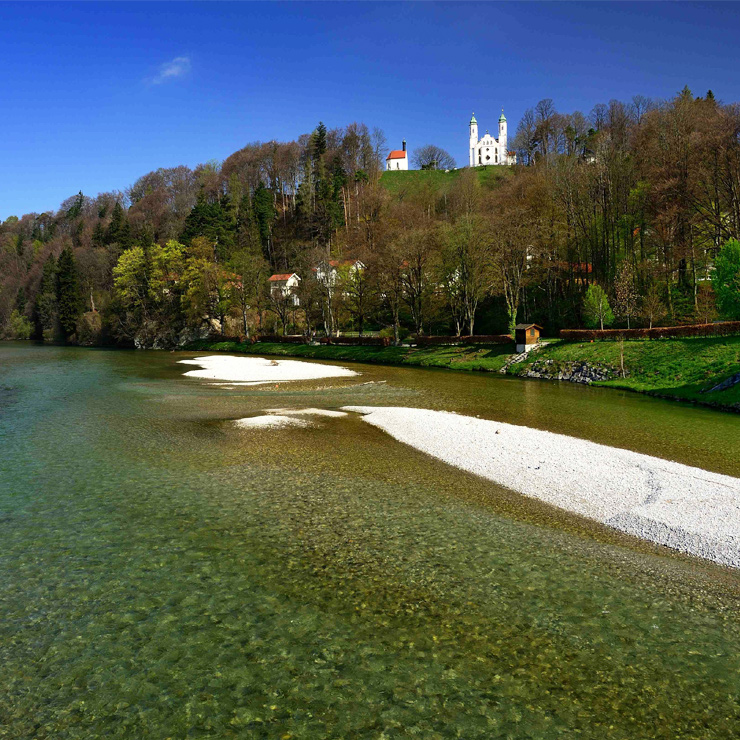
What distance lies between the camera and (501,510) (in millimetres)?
13617

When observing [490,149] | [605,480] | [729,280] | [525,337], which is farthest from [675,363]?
[490,149]

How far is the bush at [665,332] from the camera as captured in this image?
113 feet

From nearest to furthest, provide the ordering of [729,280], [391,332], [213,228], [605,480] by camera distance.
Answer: [605,480] → [729,280] → [391,332] → [213,228]

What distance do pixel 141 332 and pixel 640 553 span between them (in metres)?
96.9

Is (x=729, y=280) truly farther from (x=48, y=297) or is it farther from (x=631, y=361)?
(x=48, y=297)

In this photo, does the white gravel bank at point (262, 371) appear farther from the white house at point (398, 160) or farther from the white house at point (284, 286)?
the white house at point (398, 160)

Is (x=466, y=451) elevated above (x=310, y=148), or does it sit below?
below

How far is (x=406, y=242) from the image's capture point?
5856cm

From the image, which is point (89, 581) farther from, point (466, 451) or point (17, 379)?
point (17, 379)

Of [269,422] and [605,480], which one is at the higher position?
[269,422]

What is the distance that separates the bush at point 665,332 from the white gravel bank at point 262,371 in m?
20.9

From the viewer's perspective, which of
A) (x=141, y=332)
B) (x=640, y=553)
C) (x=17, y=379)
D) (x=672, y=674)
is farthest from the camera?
(x=141, y=332)

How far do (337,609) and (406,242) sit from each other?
53.4m

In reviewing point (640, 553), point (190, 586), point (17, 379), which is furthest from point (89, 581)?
point (17, 379)
